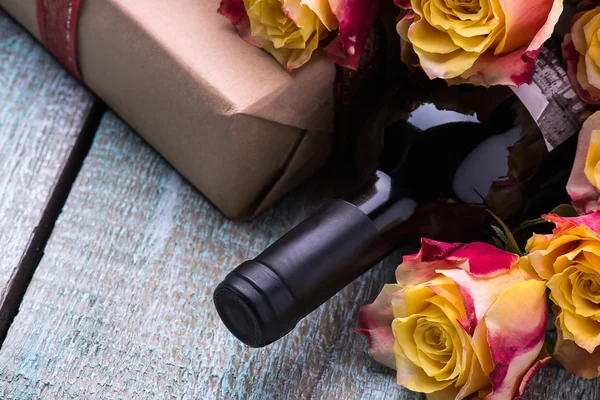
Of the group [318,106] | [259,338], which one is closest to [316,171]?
[318,106]

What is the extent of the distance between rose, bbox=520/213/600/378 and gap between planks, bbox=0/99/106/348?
333 millimetres

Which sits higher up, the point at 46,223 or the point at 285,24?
the point at 285,24

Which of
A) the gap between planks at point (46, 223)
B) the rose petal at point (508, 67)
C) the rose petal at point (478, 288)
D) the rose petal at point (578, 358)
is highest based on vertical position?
the rose petal at point (508, 67)

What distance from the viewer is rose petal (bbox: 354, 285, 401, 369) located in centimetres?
46

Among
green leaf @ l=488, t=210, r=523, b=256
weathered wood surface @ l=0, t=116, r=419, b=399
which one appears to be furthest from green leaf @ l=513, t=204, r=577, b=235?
weathered wood surface @ l=0, t=116, r=419, b=399

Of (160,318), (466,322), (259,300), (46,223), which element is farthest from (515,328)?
(46,223)

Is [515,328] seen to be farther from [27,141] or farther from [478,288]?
[27,141]

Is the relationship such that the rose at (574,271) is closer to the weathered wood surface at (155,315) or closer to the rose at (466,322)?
the rose at (466,322)

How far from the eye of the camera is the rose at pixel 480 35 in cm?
41

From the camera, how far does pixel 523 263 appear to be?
0.41 meters

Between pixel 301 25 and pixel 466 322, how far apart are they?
0.62 ft

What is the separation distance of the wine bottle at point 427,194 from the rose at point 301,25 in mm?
57

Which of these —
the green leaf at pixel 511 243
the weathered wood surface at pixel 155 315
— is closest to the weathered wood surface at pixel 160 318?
the weathered wood surface at pixel 155 315

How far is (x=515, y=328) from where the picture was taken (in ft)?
1.29
